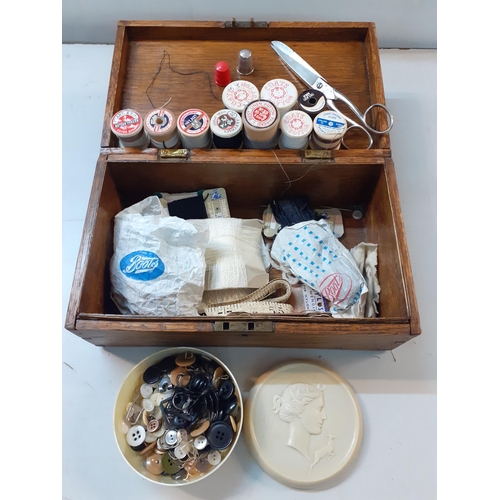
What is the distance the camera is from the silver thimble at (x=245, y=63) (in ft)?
3.04

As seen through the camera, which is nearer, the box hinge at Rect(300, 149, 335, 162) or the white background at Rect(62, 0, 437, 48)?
the box hinge at Rect(300, 149, 335, 162)

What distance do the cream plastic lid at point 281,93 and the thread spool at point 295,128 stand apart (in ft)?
0.09

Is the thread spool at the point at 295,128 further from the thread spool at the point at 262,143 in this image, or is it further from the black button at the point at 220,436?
the black button at the point at 220,436

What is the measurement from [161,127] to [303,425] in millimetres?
661

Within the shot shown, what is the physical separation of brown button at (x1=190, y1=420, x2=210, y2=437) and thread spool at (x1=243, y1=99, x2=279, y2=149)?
Answer: 563mm

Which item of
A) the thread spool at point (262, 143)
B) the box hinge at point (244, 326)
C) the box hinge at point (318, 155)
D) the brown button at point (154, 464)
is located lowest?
the brown button at point (154, 464)

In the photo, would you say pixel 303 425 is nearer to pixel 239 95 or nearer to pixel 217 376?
pixel 217 376

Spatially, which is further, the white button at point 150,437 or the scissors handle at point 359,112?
the scissors handle at point 359,112

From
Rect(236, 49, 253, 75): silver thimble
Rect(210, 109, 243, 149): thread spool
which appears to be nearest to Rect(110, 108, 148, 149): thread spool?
Rect(210, 109, 243, 149): thread spool

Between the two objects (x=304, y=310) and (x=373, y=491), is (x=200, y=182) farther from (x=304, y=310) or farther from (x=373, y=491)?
(x=373, y=491)

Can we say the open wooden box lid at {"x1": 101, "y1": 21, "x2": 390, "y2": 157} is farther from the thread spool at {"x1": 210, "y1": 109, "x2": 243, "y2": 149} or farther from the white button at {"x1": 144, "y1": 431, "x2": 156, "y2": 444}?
the white button at {"x1": 144, "y1": 431, "x2": 156, "y2": 444}

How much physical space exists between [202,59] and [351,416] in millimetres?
869

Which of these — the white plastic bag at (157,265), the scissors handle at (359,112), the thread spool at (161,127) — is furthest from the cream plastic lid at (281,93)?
the white plastic bag at (157,265)

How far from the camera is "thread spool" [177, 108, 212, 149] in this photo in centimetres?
84
